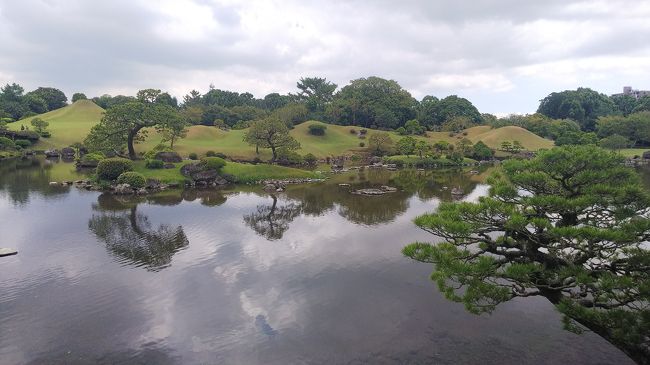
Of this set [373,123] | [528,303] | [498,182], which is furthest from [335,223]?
[373,123]

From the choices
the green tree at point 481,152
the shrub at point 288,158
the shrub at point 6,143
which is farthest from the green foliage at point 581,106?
the shrub at point 6,143

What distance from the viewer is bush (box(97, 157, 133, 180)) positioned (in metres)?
41.6

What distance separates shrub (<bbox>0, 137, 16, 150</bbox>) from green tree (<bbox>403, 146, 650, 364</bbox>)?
85965 millimetres

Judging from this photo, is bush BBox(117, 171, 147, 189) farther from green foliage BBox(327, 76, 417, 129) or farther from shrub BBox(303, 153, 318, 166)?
green foliage BBox(327, 76, 417, 129)

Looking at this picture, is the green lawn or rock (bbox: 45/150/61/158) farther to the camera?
rock (bbox: 45/150/61/158)

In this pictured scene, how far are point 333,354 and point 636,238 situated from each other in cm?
854

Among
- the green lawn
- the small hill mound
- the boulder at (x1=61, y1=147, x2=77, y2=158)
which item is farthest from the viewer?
the small hill mound

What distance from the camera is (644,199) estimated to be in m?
8.66

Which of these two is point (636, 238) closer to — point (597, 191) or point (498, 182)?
point (597, 191)

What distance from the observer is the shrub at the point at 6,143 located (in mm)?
70781

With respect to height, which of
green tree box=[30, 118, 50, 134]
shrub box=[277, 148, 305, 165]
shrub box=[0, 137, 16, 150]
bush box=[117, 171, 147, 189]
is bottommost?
bush box=[117, 171, 147, 189]

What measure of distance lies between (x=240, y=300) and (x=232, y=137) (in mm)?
66443

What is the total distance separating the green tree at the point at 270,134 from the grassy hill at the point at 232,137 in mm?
7559

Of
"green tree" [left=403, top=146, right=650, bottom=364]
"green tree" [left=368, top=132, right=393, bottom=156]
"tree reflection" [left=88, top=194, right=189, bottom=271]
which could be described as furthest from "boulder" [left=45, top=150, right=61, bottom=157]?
"green tree" [left=403, top=146, right=650, bottom=364]
